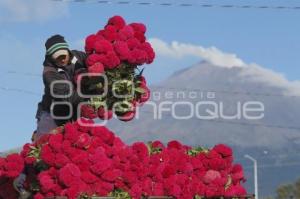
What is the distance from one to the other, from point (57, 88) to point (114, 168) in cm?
100

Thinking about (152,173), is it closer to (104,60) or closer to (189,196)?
(189,196)

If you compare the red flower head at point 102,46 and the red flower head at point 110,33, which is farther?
the red flower head at point 110,33

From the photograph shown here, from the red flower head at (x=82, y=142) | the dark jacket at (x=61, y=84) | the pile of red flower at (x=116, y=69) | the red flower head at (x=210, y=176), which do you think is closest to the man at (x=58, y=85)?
the dark jacket at (x=61, y=84)

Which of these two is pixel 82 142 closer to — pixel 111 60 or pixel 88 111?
pixel 88 111

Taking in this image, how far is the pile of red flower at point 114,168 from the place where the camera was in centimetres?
598

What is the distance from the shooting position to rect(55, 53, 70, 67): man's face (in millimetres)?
6984

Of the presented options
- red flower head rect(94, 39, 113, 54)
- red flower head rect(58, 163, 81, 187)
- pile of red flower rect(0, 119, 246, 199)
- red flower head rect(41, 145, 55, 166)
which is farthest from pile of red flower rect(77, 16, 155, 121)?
red flower head rect(58, 163, 81, 187)

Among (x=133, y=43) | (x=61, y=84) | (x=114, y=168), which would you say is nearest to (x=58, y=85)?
(x=61, y=84)

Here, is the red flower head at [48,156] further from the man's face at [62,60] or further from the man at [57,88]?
the man's face at [62,60]

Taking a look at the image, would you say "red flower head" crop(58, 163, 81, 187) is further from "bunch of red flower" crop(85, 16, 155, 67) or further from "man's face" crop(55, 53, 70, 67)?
"man's face" crop(55, 53, 70, 67)

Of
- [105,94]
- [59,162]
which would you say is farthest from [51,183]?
[105,94]

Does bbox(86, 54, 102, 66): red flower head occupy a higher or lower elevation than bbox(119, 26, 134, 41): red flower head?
lower

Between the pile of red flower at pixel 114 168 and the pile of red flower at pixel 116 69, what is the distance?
421 mm

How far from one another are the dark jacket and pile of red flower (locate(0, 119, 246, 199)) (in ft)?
1.38
